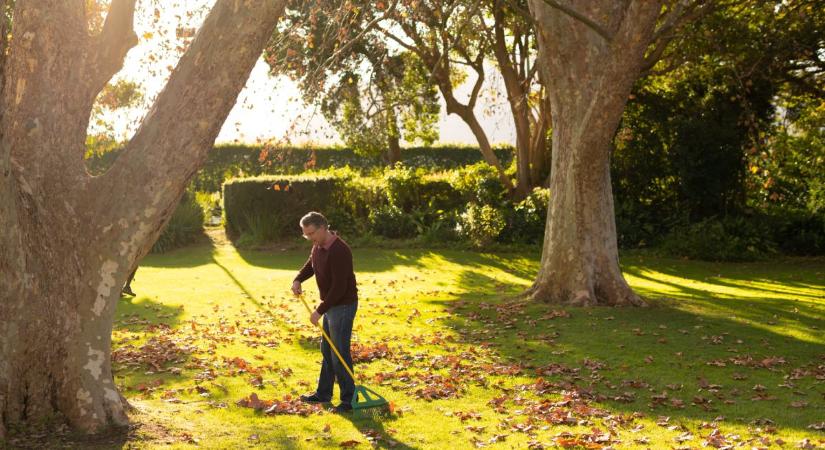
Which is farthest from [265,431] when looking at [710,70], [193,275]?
[710,70]

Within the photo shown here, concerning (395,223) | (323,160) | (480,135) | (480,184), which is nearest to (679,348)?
(480,184)

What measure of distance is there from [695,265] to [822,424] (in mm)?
13416

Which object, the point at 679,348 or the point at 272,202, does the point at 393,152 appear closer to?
the point at 272,202

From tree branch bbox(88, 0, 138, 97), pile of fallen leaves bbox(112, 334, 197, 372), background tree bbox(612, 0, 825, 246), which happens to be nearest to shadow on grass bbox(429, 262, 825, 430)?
pile of fallen leaves bbox(112, 334, 197, 372)

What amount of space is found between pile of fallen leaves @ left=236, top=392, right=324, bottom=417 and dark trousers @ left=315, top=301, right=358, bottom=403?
0.85 feet

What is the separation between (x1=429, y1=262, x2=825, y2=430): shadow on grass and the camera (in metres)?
9.15

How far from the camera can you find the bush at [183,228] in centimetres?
2403

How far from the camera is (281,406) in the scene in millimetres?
8875

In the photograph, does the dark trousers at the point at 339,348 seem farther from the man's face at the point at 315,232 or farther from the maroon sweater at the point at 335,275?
the man's face at the point at 315,232

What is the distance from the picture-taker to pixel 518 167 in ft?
84.0

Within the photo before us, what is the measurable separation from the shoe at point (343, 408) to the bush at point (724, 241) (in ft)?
49.4

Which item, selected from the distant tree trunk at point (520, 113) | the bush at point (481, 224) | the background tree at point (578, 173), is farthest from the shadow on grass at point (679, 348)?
the distant tree trunk at point (520, 113)

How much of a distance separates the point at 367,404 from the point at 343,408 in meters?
0.37

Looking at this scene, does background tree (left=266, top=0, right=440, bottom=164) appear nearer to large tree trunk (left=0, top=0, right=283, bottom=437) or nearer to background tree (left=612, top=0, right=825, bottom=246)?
background tree (left=612, top=0, right=825, bottom=246)
